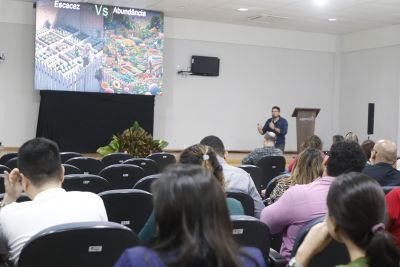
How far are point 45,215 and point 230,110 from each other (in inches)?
467

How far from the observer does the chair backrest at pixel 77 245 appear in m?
1.94

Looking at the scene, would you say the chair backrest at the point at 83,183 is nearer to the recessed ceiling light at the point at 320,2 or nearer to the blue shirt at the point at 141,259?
the blue shirt at the point at 141,259

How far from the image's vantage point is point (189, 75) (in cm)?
1347

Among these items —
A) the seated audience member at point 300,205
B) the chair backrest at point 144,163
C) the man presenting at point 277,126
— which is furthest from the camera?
the man presenting at point 277,126

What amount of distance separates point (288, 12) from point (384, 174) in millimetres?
8554

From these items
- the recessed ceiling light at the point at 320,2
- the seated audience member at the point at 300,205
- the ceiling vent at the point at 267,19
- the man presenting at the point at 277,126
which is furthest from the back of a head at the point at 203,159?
the ceiling vent at the point at 267,19

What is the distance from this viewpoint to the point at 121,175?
498cm

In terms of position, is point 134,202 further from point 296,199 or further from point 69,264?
point 69,264

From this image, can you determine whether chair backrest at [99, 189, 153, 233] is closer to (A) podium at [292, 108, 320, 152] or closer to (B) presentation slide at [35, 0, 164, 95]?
(B) presentation slide at [35, 0, 164, 95]

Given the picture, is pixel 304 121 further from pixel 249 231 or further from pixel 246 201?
pixel 249 231

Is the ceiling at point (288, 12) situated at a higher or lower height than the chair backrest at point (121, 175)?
higher

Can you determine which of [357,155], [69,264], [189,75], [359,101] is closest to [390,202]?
[357,155]

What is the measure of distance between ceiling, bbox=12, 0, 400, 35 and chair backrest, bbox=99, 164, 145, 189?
22.1 ft

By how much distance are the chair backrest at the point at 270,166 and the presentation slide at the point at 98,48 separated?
6125 mm
